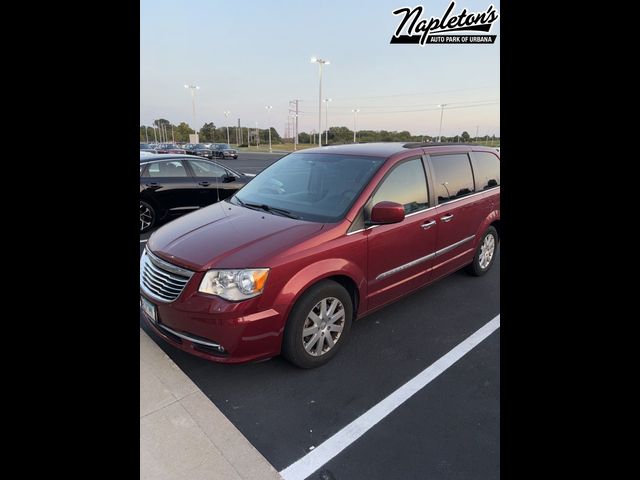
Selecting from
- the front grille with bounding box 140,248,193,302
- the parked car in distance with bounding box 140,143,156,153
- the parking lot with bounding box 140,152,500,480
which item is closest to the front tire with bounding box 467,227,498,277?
the parking lot with bounding box 140,152,500,480

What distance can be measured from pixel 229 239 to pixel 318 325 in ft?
3.04

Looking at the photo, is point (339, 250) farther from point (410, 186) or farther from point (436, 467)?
point (436, 467)

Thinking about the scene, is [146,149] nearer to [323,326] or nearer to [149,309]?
[149,309]

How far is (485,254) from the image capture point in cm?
490

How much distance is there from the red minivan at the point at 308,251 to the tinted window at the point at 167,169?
3.76 meters

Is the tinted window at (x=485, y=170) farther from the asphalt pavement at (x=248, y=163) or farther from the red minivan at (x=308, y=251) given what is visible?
the asphalt pavement at (x=248, y=163)

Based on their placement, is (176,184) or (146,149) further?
(146,149)

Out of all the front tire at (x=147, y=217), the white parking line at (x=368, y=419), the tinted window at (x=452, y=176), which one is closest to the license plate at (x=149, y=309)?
the white parking line at (x=368, y=419)

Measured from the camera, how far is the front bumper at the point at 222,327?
2.50 metres

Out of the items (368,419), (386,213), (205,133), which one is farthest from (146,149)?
(205,133)

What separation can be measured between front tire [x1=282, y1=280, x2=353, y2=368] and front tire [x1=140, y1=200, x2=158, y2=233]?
510 cm
